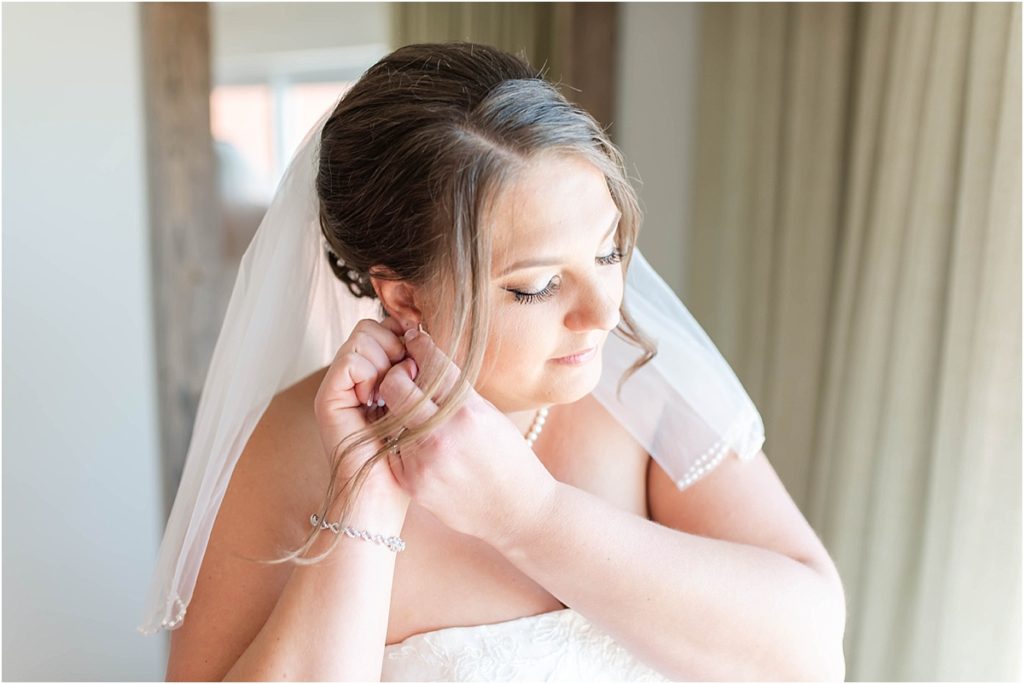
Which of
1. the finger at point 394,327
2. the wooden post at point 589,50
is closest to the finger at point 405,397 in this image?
the finger at point 394,327

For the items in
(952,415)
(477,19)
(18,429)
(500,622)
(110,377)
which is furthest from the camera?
(477,19)

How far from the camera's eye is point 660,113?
9.26ft

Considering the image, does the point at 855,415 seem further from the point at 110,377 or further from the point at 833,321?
the point at 110,377

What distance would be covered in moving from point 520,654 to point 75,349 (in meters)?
1.40

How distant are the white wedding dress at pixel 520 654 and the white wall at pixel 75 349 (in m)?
1.24

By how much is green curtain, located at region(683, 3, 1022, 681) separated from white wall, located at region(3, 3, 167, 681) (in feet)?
5.15

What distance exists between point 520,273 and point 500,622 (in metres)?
0.53

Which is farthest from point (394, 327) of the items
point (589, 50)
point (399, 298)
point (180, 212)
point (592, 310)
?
point (589, 50)

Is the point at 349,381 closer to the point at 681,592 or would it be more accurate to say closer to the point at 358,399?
the point at 358,399

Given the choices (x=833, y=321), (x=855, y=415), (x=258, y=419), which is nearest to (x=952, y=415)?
(x=855, y=415)

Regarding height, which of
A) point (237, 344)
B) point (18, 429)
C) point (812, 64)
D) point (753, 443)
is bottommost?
point (18, 429)

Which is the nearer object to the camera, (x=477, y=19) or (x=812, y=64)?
(x=812, y=64)

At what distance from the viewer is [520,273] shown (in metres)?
1.09

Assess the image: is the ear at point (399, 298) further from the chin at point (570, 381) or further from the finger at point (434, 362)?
the chin at point (570, 381)
